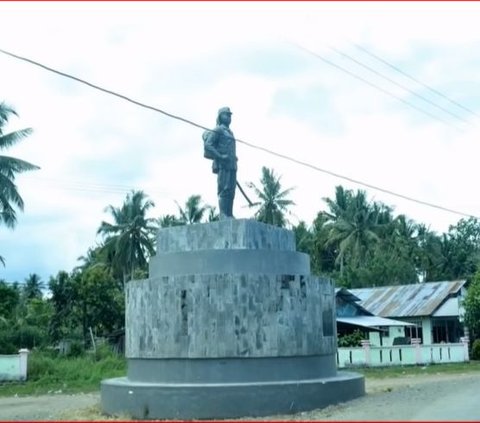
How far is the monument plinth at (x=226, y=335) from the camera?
12.6 meters

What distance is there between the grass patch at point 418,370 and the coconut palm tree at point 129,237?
20.4 m

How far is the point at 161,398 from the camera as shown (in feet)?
41.4

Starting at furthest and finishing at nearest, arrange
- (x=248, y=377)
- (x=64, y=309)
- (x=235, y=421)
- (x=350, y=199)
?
1. (x=350, y=199)
2. (x=64, y=309)
3. (x=248, y=377)
4. (x=235, y=421)

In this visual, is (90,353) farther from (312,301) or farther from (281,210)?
(281,210)

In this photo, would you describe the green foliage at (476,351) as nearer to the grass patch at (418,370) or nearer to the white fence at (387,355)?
the grass patch at (418,370)

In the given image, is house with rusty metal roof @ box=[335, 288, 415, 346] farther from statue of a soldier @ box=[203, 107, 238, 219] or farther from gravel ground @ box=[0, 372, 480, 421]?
statue of a soldier @ box=[203, 107, 238, 219]

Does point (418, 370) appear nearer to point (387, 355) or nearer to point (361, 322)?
point (387, 355)

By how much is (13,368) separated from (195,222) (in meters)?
14.1

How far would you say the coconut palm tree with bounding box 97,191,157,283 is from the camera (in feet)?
145

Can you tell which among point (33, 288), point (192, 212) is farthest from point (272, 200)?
point (33, 288)

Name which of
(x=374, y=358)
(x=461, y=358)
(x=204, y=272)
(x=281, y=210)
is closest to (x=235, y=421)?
(x=204, y=272)

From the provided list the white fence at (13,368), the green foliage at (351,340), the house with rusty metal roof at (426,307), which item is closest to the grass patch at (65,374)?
the white fence at (13,368)

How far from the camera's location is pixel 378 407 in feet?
41.3

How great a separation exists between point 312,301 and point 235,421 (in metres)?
3.20
